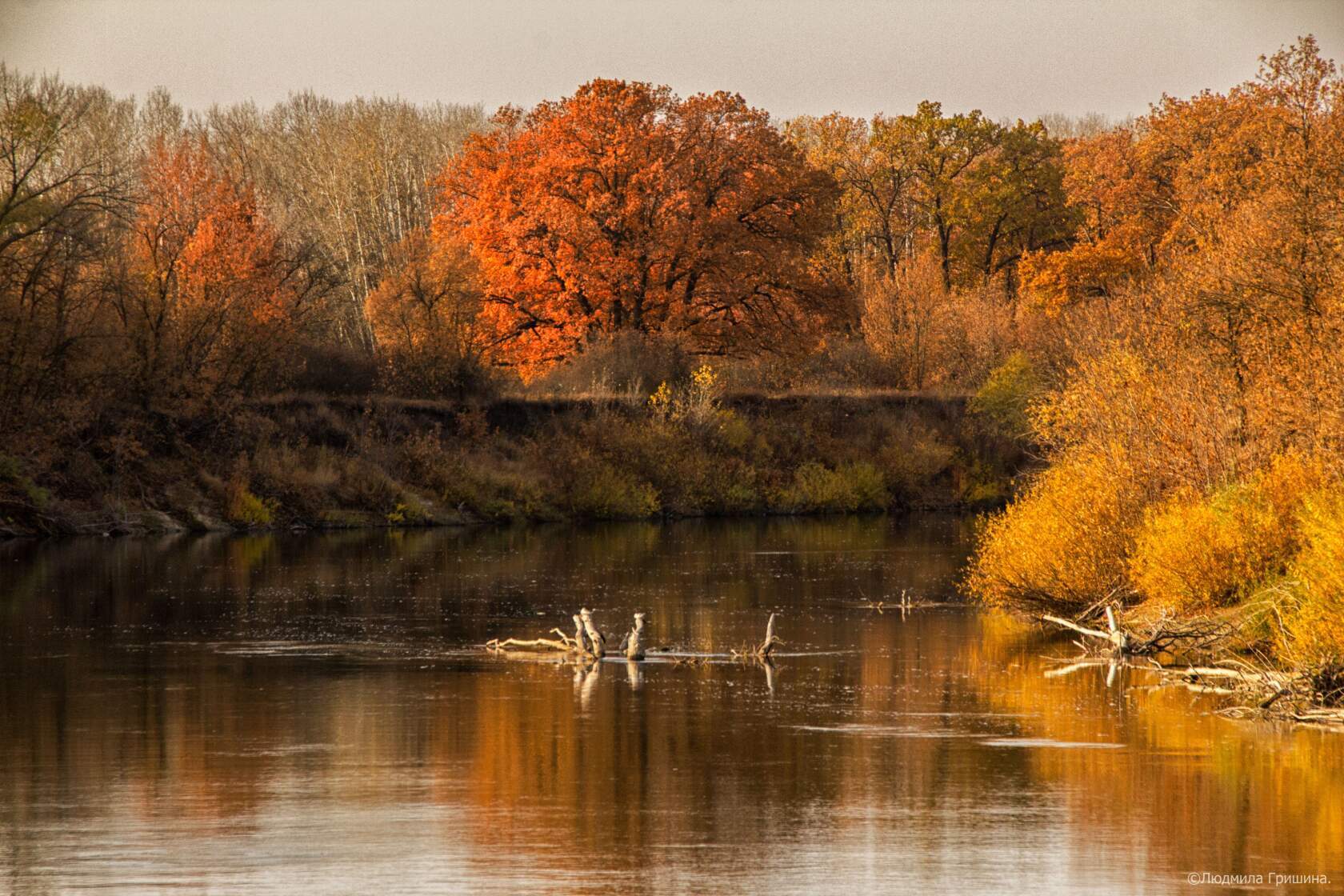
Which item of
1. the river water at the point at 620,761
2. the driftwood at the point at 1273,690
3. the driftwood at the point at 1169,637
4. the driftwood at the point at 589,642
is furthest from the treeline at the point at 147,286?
the driftwood at the point at 1273,690

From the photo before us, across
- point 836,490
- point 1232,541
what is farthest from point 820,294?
point 1232,541

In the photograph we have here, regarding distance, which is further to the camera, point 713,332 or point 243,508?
point 713,332

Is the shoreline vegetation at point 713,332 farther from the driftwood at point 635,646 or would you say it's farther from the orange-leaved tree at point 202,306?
the driftwood at point 635,646

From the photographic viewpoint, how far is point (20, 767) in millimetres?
16438

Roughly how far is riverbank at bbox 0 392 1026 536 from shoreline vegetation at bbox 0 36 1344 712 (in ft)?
0.40

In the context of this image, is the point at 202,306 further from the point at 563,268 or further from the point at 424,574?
the point at 424,574

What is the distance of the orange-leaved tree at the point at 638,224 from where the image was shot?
59531 mm

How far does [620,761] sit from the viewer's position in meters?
16.7

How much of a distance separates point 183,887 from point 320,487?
42289 mm

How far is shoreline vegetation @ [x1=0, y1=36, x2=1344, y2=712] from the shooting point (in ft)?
92.7

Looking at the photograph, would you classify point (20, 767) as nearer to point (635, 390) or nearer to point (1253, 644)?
point (1253, 644)

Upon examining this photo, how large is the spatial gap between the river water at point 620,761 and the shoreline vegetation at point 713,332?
4.86 metres

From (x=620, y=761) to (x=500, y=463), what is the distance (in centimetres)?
4131

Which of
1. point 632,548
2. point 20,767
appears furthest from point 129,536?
point 20,767
